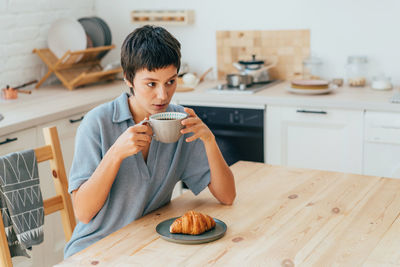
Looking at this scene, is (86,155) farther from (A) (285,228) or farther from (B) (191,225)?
(A) (285,228)

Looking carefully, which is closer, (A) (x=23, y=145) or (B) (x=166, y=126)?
(B) (x=166, y=126)

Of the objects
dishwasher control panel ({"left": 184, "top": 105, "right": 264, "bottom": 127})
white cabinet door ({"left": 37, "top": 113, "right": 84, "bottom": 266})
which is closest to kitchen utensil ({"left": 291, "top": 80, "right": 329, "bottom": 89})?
dishwasher control panel ({"left": 184, "top": 105, "right": 264, "bottom": 127})

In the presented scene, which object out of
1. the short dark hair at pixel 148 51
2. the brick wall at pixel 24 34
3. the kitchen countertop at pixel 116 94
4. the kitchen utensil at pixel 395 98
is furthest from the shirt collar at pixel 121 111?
the brick wall at pixel 24 34

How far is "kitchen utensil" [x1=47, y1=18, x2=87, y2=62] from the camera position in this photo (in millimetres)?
3773

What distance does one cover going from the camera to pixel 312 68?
3.67 meters

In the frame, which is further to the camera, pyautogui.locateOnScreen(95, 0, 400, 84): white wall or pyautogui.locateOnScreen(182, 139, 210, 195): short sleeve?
pyautogui.locateOnScreen(95, 0, 400, 84): white wall

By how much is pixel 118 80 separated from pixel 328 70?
1.50 metres

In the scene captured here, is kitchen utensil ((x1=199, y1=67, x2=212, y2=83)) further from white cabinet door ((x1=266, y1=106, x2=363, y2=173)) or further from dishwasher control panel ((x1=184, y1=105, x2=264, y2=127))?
white cabinet door ((x1=266, y1=106, x2=363, y2=173))

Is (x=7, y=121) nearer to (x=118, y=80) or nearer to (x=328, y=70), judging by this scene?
(x=118, y=80)

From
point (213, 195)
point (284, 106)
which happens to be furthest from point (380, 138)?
point (213, 195)

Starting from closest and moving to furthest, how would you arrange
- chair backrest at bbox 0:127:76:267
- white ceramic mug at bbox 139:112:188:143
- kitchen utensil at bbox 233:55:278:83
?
white ceramic mug at bbox 139:112:188:143
chair backrest at bbox 0:127:76:267
kitchen utensil at bbox 233:55:278:83

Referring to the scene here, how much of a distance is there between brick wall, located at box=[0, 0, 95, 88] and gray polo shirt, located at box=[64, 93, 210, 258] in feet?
6.70

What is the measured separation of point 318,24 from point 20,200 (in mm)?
2471

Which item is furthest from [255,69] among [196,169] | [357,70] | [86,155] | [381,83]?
[86,155]
